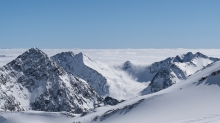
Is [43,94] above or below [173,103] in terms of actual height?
below

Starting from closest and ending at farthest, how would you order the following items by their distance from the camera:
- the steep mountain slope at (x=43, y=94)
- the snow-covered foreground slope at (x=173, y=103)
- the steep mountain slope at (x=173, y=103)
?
the snow-covered foreground slope at (x=173, y=103) → the steep mountain slope at (x=173, y=103) → the steep mountain slope at (x=43, y=94)

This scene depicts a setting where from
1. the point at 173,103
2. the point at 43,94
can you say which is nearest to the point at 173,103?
the point at 173,103

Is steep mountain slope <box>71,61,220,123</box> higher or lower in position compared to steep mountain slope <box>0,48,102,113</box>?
higher

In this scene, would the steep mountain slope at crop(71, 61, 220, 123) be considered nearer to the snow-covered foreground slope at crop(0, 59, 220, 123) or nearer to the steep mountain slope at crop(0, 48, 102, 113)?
the snow-covered foreground slope at crop(0, 59, 220, 123)

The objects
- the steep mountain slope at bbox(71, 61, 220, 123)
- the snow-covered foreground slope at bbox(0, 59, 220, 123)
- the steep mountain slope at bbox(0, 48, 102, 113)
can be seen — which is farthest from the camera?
the steep mountain slope at bbox(0, 48, 102, 113)

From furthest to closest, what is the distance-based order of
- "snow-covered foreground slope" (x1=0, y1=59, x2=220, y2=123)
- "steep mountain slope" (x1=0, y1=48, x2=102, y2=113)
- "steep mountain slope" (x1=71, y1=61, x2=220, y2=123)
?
1. "steep mountain slope" (x1=0, y1=48, x2=102, y2=113)
2. "steep mountain slope" (x1=71, y1=61, x2=220, y2=123)
3. "snow-covered foreground slope" (x1=0, y1=59, x2=220, y2=123)

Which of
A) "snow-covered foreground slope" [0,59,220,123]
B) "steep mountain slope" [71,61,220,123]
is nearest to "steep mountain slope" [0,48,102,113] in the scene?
"snow-covered foreground slope" [0,59,220,123]

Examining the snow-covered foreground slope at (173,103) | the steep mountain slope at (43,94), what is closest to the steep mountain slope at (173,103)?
the snow-covered foreground slope at (173,103)

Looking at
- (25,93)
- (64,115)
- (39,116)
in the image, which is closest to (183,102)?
(64,115)

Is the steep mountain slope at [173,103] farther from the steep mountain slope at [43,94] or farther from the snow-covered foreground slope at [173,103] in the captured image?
the steep mountain slope at [43,94]

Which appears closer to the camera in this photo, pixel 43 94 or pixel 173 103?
pixel 173 103

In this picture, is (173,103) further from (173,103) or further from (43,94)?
(43,94)
